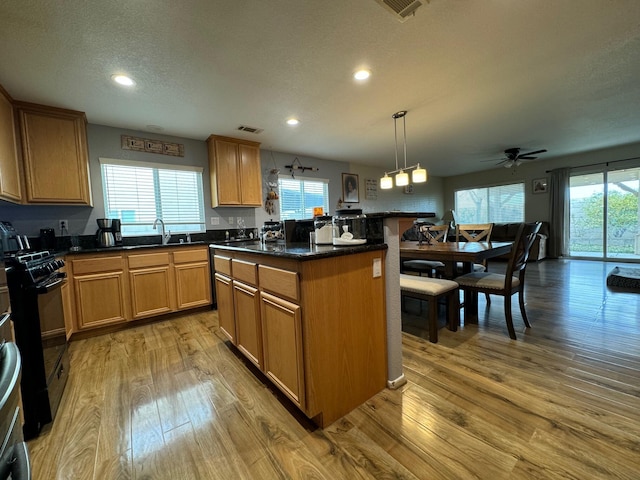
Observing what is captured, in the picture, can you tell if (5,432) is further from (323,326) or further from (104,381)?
(104,381)

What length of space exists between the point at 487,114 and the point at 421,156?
2239mm

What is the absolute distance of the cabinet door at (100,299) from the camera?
2628mm

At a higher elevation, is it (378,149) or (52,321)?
(378,149)

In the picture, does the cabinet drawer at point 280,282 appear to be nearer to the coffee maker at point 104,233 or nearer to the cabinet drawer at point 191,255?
the cabinet drawer at point 191,255

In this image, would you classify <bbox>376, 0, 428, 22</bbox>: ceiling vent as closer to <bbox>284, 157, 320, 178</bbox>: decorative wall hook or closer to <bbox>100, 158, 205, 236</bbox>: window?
<bbox>100, 158, 205, 236</bbox>: window

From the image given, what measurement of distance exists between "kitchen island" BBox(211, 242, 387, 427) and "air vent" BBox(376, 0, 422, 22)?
1.44 meters

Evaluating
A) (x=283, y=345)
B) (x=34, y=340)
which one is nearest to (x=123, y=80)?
(x=34, y=340)

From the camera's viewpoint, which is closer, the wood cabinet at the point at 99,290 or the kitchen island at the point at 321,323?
the kitchen island at the point at 321,323

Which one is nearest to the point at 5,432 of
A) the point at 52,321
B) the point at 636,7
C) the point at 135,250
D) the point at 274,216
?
the point at 52,321

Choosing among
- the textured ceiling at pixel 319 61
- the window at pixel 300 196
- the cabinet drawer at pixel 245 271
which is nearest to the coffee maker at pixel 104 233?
the textured ceiling at pixel 319 61

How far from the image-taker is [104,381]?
188cm

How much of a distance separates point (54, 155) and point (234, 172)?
6.28 ft

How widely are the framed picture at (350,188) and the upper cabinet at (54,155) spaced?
4274 mm

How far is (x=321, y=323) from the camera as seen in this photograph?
133 cm
